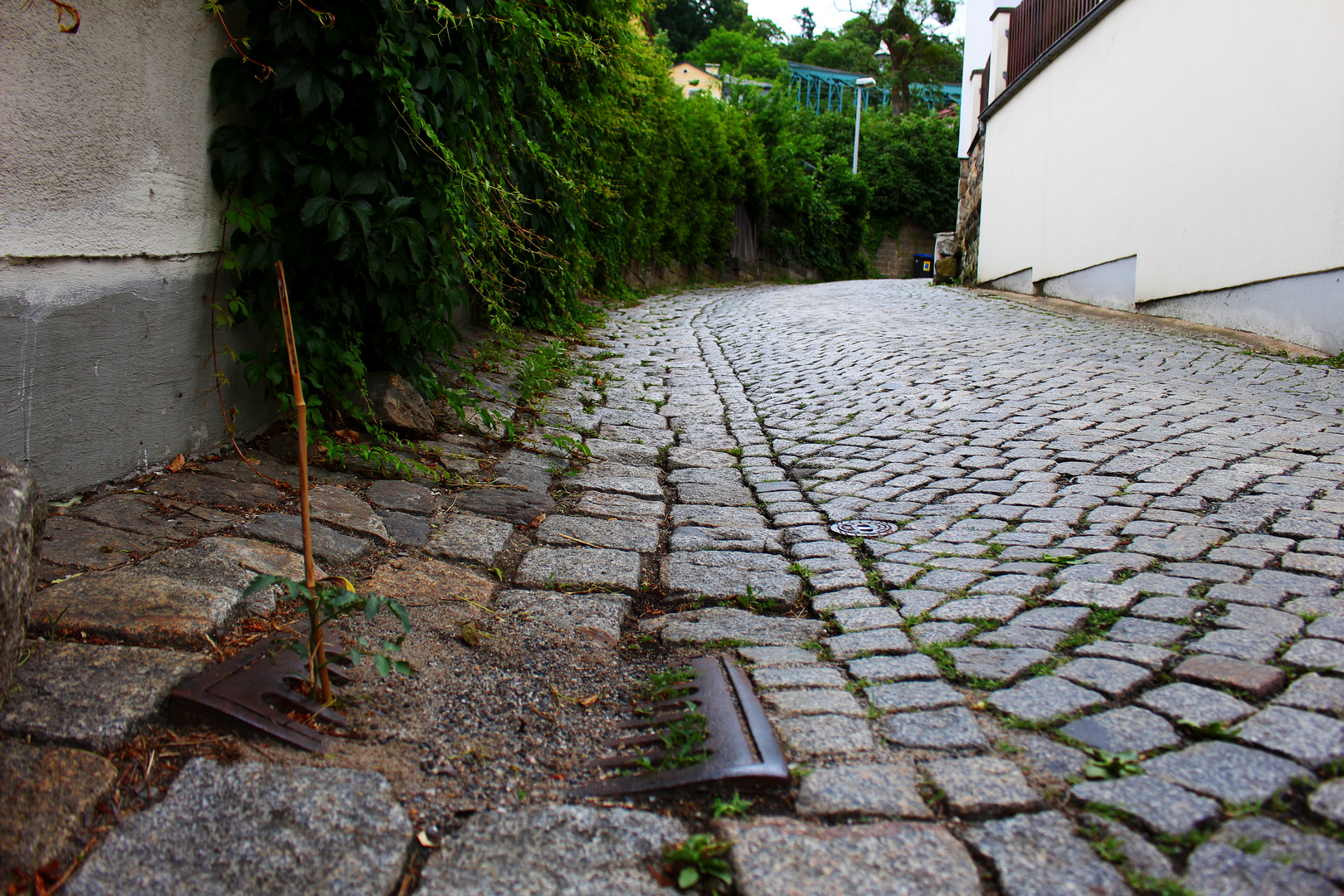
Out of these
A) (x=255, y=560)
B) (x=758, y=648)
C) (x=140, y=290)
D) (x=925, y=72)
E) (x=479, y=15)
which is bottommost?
(x=758, y=648)

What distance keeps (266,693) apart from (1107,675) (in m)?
2.01

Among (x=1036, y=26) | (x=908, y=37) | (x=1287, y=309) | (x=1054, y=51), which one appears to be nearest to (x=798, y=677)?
(x=1287, y=309)

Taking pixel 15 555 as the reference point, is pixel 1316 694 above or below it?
below

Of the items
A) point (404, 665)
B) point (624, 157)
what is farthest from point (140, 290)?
point (624, 157)

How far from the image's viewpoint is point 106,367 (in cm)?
303

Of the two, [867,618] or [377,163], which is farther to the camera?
[377,163]

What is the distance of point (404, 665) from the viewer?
2055 mm

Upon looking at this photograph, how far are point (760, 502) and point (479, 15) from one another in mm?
2596

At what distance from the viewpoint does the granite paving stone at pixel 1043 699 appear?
2.13 m

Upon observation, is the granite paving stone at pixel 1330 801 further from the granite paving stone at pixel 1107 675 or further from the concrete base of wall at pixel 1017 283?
the concrete base of wall at pixel 1017 283

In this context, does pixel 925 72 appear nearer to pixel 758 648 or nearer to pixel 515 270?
pixel 515 270

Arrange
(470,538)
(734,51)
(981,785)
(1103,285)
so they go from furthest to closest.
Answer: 1. (734,51)
2. (1103,285)
3. (470,538)
4. (981,785)

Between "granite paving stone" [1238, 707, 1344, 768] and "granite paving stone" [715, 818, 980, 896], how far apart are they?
29.9 inches

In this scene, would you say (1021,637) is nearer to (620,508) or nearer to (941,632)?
(941,632)
